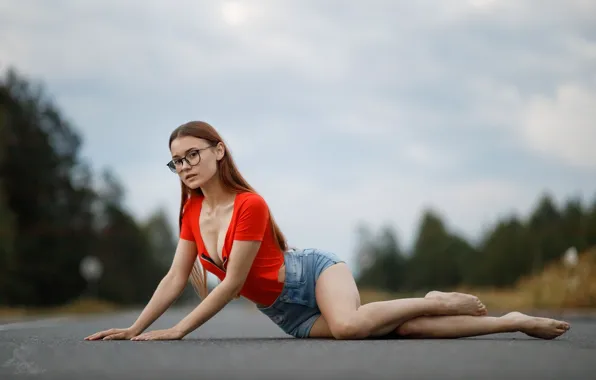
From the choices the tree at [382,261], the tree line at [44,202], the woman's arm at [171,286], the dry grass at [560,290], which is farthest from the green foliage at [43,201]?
the tree at [382,261]

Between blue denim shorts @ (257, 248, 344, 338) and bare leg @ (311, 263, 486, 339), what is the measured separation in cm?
13

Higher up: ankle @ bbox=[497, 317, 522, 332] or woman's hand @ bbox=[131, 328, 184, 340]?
woman's hand @ bbox=[131, 328, 184, 340]

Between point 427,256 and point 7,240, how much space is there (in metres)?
55.8

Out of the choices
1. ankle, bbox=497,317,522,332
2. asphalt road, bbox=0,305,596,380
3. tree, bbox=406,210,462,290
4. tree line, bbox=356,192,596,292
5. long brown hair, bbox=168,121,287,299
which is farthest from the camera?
tree, bbox=406,210,462,290

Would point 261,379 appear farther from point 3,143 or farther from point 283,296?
point 3,143

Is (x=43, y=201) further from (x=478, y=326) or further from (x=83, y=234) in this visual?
(x=478, y=326)

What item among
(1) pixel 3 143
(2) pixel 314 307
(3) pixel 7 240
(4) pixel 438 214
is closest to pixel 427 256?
(4) pixel 438 214

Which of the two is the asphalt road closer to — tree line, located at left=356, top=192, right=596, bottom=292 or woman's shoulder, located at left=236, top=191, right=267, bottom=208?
woman's shoulder, located at left=236, top=191, right=267, bottom=208

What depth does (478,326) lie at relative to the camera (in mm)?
5562

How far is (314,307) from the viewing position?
6.01 m

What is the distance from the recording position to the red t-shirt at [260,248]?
568 centimetres

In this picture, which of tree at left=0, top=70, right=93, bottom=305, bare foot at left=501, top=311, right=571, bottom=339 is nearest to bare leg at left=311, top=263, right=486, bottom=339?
bare foot at left=501, top=311, right=571, bottom=339

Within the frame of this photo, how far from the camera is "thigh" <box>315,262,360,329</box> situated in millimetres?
5684

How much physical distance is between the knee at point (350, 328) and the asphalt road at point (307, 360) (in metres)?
0.32
